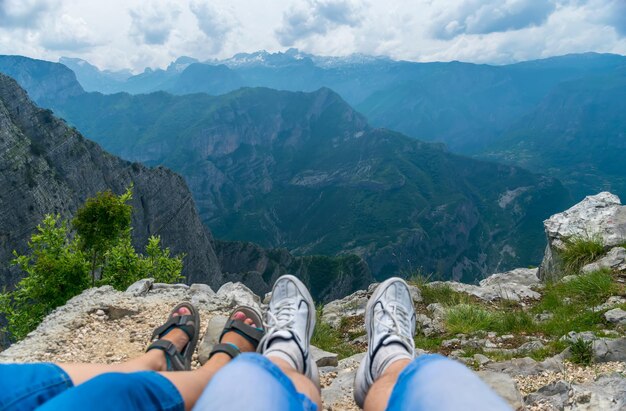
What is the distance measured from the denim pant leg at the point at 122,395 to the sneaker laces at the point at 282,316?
1613 mm

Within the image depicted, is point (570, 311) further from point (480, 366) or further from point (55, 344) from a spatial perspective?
point (55, 344)

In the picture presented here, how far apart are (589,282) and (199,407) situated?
10.2m

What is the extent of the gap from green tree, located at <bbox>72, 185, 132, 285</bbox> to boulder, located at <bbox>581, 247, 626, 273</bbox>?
17059 mm

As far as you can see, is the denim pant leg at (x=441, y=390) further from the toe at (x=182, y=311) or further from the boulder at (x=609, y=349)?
the boulder at (x=609, y=349)

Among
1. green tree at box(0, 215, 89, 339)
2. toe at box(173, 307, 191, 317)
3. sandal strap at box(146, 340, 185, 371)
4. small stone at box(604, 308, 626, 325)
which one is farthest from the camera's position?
green tree at box(0, 215, 89, 339)

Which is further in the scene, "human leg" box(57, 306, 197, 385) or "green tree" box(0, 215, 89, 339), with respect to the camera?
"green tree" box(0, 215, 89, 339)

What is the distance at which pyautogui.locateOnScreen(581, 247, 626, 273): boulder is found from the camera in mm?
10422

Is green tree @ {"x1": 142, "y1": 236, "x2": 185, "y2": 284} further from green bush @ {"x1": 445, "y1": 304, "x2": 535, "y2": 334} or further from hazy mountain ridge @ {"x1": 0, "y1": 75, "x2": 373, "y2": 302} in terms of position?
hazy mountain ridge @ {"x1": 0, "y1": 75, "x2": 373, "y2": 302}

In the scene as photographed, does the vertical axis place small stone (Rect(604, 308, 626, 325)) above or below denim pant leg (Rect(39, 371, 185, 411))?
below

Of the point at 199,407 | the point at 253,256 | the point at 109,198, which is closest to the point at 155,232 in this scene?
the point at 253,256

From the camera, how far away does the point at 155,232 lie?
122 m

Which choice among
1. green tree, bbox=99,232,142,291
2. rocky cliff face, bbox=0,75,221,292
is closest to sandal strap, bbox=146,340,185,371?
green tree, bbox=99,232,142,291

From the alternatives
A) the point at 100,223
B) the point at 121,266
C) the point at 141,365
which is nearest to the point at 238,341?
the point at 141,365

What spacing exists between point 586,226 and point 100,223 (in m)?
20.0
